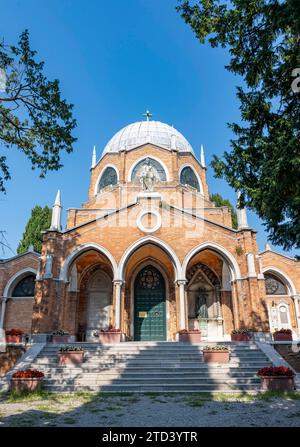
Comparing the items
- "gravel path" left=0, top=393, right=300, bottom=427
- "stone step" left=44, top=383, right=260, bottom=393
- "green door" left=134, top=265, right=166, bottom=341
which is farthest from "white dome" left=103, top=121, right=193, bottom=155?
"gravel path" left=0, top=393, right=300, bottom=427

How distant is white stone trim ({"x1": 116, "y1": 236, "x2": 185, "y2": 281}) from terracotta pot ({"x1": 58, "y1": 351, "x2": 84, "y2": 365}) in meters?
4.85

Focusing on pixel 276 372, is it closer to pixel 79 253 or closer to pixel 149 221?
pixel 149 221

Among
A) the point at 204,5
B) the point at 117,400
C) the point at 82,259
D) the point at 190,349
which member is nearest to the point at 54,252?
the point at 82,259

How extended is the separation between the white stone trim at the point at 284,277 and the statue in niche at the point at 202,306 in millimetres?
5109

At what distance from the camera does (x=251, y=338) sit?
13922mm

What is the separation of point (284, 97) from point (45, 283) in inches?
478

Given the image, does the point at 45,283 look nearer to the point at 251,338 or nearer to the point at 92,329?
the point at 92,329

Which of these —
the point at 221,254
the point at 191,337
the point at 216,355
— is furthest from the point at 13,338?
the point at 221,254

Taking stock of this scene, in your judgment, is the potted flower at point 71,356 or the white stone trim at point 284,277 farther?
the white stone trim at point 284,277

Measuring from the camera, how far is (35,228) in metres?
29.5

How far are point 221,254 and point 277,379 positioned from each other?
748 centimetres

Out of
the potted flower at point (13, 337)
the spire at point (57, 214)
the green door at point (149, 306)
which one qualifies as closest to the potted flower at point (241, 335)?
the green door at point (149, 306)

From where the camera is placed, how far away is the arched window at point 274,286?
21.2 meters

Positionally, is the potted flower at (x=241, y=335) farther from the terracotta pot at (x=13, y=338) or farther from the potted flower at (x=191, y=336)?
the terracotta pot at (x=13, y=338)
